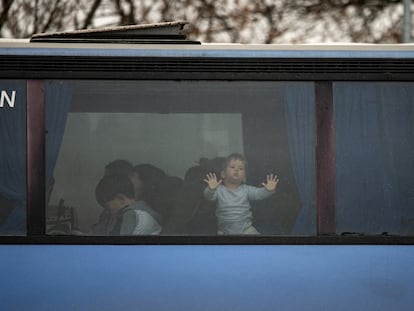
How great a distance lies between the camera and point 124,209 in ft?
23.6

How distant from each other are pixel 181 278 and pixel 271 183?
914 millimetres

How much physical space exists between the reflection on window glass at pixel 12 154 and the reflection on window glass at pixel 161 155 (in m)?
0.18

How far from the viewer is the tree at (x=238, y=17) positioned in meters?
22.6

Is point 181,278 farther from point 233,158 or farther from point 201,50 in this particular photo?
point 201,50

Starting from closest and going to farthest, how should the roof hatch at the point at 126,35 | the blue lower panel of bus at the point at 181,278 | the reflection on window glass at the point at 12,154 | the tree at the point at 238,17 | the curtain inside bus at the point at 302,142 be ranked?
1. the blue lower panel of bus at the point at 181,278
2. the reflection on window glass at the point at 12,154
3. the curtain inside bus at the point at 302,142
4. the roof hatch at the point at 126,35
5. the tree at the point at 238,17

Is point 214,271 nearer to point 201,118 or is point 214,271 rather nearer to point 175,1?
point 201,118

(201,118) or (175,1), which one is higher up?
(175,1)

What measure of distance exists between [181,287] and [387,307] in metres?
1.44

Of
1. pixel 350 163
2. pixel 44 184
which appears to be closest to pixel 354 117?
pixel 350 163

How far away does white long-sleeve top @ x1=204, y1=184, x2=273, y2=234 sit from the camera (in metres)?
7.21

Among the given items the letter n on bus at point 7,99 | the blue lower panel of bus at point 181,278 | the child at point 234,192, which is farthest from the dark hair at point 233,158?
the letter n on bus at point 7,99

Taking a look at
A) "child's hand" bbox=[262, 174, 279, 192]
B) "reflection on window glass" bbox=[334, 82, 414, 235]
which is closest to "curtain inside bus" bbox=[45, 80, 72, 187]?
"child's hand" bbox=[262, 174, 279, 192]

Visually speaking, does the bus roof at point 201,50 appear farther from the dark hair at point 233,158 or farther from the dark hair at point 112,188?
the dark hair at point 112,188

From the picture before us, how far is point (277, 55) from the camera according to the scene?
7.24 meters
